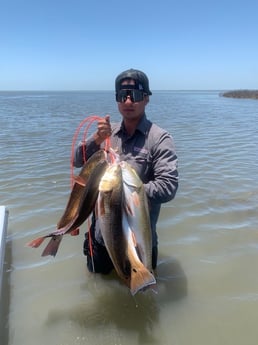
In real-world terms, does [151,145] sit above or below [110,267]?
above

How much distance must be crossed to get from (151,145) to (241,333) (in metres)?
2.24

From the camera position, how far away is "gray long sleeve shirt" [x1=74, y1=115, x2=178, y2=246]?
3967mm

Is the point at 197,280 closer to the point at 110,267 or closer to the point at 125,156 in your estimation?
the point at 110,267

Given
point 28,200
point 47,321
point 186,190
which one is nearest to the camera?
point 47,321

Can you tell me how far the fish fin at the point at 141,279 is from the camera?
3.40m

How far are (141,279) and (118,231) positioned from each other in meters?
0.49

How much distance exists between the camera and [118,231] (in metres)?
3.60

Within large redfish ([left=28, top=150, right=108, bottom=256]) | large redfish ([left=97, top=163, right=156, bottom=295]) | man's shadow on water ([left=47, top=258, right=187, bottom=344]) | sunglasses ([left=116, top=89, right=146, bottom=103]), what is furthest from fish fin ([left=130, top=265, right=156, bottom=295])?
sunglasses ([left=116, top=89, right=146, bottom=103])

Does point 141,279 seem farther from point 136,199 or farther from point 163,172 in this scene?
point 163,172

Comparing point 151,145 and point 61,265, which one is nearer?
point 151,145

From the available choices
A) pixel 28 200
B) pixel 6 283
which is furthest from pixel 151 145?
pixel 28 200

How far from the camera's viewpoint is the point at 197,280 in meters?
4.98

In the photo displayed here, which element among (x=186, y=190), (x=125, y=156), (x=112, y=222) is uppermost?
(x=125, y=156)

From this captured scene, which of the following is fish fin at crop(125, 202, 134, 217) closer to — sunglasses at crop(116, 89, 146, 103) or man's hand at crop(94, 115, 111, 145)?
man's hand at crop(94, 115, 111, 145)
